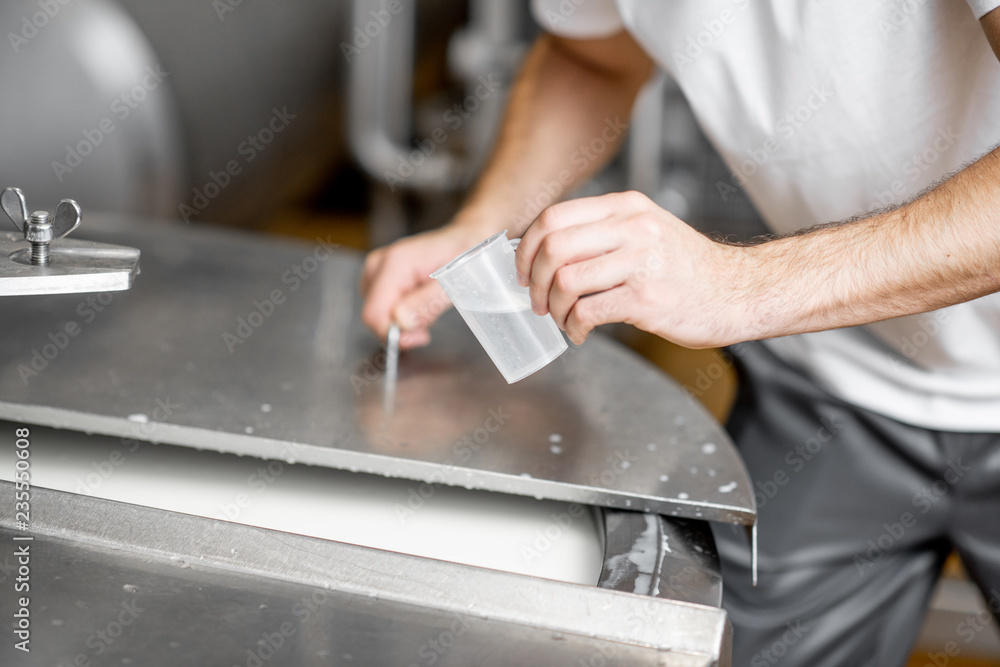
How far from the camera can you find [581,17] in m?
1.15

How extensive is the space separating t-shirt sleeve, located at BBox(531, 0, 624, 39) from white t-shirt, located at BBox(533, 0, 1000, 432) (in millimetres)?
19

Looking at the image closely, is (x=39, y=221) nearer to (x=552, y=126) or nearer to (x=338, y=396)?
(x=338, y=396)

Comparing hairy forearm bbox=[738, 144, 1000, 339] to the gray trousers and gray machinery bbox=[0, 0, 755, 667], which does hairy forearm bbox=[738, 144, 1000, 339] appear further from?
the gray trousers

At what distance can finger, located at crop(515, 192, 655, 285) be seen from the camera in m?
0.67

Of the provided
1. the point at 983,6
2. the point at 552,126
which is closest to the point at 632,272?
the point at 983,6

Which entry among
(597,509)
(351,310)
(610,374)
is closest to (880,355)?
(610,374)

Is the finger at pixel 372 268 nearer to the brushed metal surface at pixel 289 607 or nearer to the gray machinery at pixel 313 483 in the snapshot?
the gray machinery at pixel 313 483

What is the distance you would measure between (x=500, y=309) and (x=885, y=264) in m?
0.29

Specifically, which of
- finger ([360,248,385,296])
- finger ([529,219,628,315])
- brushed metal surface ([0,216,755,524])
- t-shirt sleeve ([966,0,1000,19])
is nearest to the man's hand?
finger ([529,219,628,315])

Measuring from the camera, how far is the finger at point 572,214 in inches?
26.3

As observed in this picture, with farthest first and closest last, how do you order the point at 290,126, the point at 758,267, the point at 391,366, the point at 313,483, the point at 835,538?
the point at 290,126, the point at 835,538, the point at 391,366, the point at 313,483, the point at 758,267

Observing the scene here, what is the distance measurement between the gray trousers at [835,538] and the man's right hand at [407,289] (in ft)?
1.35

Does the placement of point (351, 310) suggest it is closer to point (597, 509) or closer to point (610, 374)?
point (610, 374)

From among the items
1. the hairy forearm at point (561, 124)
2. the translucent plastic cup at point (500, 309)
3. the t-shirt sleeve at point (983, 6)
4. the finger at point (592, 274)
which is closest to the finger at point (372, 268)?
the hairy forearm at point (561, 124)
